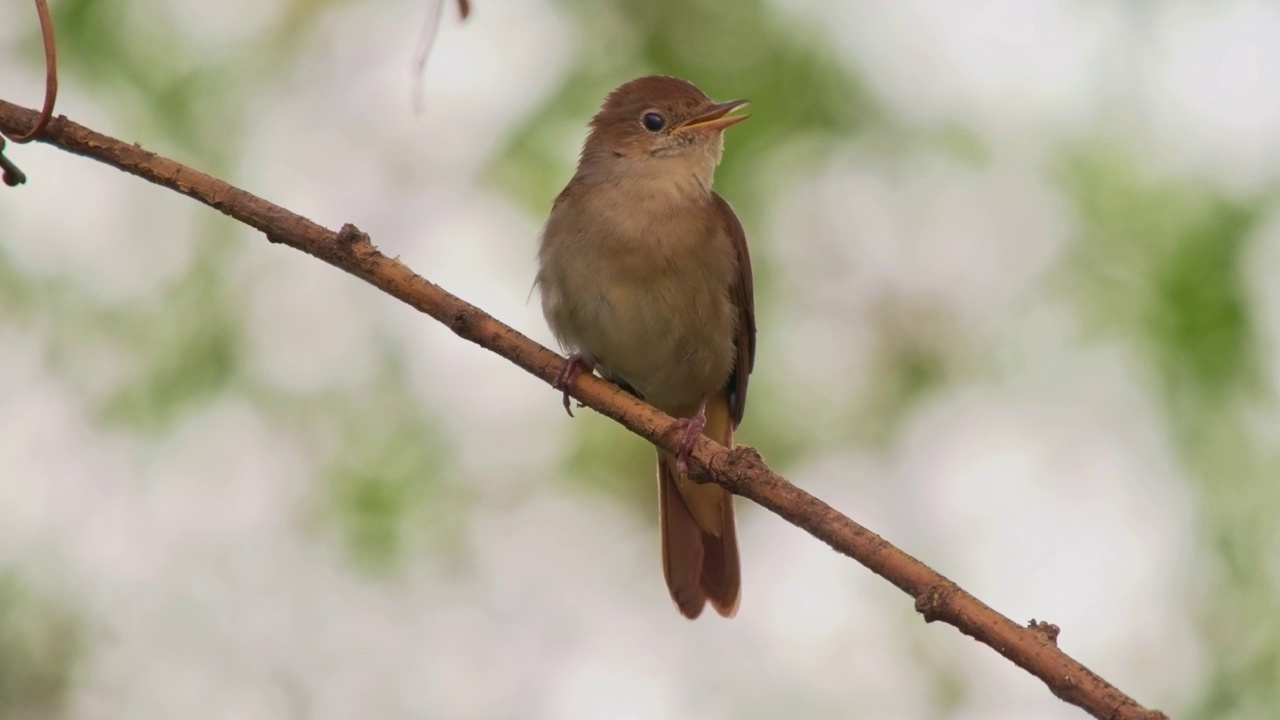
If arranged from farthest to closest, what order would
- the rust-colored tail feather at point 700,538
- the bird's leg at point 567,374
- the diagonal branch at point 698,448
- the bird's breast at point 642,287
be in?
the rust-colored tail feather at point 700,538 < the bird's breast at point 642,287 < the bird's leg at point 567,374 < the diagonal branch at point 698,448

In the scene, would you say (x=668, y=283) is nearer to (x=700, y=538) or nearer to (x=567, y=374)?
(x=700, y=538)

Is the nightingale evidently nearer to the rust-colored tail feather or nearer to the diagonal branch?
the rust-colored tail feather

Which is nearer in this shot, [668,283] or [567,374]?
[567,374]

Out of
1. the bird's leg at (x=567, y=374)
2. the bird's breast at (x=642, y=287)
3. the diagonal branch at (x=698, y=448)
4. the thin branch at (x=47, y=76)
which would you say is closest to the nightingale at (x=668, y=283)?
the bird's breast at (x=642, y=287)

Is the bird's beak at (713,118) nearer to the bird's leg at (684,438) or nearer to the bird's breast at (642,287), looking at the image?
the bird's breast at (642,287)

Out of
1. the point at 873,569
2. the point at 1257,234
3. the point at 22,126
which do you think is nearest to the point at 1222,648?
the point at 1257,234

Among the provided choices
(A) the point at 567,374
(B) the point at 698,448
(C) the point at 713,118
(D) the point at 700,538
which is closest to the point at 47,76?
(A) the point at 567,374
